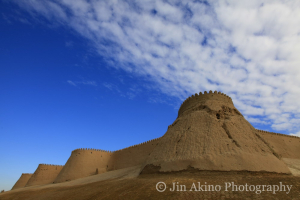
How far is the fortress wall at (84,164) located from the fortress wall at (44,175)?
Result: 4944mm

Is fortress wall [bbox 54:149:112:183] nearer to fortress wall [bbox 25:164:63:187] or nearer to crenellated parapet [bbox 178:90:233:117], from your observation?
fortress wall [bbox 25:164:63:187]

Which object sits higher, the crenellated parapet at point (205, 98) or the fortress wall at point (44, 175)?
the crenellated parapet at point (205, 98)

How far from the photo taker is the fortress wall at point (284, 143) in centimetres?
1930

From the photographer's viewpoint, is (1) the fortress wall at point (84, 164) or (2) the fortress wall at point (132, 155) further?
(1) the fortress wall at point (84, 164)

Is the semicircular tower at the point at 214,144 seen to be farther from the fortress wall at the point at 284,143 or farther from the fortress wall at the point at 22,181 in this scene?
the fortress wall at the point at 22,181

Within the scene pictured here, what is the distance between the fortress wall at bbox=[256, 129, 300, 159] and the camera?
19297 millimetres

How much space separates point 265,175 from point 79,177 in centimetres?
1957

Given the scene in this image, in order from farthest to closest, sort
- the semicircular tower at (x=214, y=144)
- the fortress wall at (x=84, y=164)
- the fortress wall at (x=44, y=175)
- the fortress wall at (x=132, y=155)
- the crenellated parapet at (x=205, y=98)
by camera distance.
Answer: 1. the fortress wall at (x=44, y=175)
2. the fortress wall at (x=84, y=164)
3. the fortress wall at (x=132, y=155)
4. the crenellated parapet at (x=205, y=98)
5. the semicircular tower at (x=214, y=144)

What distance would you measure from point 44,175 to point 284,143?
30.2 meters

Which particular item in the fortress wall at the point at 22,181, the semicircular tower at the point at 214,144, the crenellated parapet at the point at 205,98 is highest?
the crenellated parapet at the point at 205,98

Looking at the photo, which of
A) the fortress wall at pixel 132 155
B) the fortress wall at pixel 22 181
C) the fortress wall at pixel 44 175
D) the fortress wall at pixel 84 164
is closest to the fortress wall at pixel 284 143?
the fortress wall at pixel 132 155

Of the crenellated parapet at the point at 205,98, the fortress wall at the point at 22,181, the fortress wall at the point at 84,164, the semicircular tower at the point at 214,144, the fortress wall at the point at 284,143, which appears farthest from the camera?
the fortress wall at the point at 22,181

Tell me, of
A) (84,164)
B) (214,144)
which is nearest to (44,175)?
(84,164)

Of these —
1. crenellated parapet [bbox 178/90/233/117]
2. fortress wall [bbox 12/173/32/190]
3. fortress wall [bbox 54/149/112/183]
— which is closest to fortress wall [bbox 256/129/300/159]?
crenellated parapet [bbox 178/90/233/117]
